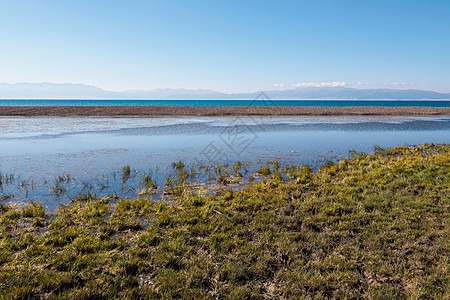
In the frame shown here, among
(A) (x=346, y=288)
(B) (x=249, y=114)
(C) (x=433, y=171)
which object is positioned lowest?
(A) (x=346, y=288)

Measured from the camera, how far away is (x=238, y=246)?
6.45 meters

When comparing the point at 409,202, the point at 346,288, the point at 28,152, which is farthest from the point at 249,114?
the point at 346,288

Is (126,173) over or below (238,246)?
over

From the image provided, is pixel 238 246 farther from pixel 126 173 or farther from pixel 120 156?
pixel 120 156

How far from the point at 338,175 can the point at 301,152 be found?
23.2ft

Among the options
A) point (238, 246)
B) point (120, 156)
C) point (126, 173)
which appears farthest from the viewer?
point (120, 156)

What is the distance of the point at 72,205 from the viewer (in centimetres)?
953

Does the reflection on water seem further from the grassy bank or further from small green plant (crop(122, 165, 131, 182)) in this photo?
the grassy bank

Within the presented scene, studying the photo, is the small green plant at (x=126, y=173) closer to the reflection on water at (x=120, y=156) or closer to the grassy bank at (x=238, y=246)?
the reflection on water at (x=120, y=156)

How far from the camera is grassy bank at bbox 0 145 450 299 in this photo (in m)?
5.04

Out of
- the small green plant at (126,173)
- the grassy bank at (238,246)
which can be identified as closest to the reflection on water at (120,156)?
the small green plant at (126,173)

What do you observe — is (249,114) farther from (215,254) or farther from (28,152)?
(215,254)

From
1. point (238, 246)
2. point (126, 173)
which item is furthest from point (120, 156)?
point (238, 246)

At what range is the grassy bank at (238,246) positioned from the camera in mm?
5035
